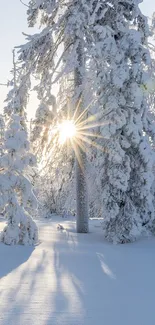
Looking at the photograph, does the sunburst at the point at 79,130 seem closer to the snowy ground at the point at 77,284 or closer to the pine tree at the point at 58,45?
the pine tree at the point at 58,45

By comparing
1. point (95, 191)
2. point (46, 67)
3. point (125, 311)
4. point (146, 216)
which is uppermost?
point (46, 67)

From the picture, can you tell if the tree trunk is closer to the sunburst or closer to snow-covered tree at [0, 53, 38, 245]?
the sunburst

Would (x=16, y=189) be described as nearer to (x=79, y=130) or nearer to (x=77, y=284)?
(x=79, y=130)

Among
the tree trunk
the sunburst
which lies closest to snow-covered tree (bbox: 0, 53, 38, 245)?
the sunburst

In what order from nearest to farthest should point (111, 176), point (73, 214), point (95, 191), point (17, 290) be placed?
point (17, 290)
point (111, 176)
point (95, 191)
point (73, 214)

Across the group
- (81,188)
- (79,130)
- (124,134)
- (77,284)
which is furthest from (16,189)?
(77,284)

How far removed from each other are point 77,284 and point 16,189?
4544 mm

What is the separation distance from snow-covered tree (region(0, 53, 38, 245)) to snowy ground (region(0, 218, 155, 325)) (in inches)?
17.7

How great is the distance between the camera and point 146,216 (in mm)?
11266

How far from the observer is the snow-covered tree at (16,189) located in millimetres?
9859

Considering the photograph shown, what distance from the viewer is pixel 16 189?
1037cm

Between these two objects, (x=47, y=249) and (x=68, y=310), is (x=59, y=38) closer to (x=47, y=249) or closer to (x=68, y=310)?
(x=47, y=249)

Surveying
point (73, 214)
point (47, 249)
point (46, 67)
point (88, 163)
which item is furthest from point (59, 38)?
point (73, 214)

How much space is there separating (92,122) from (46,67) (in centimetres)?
291
